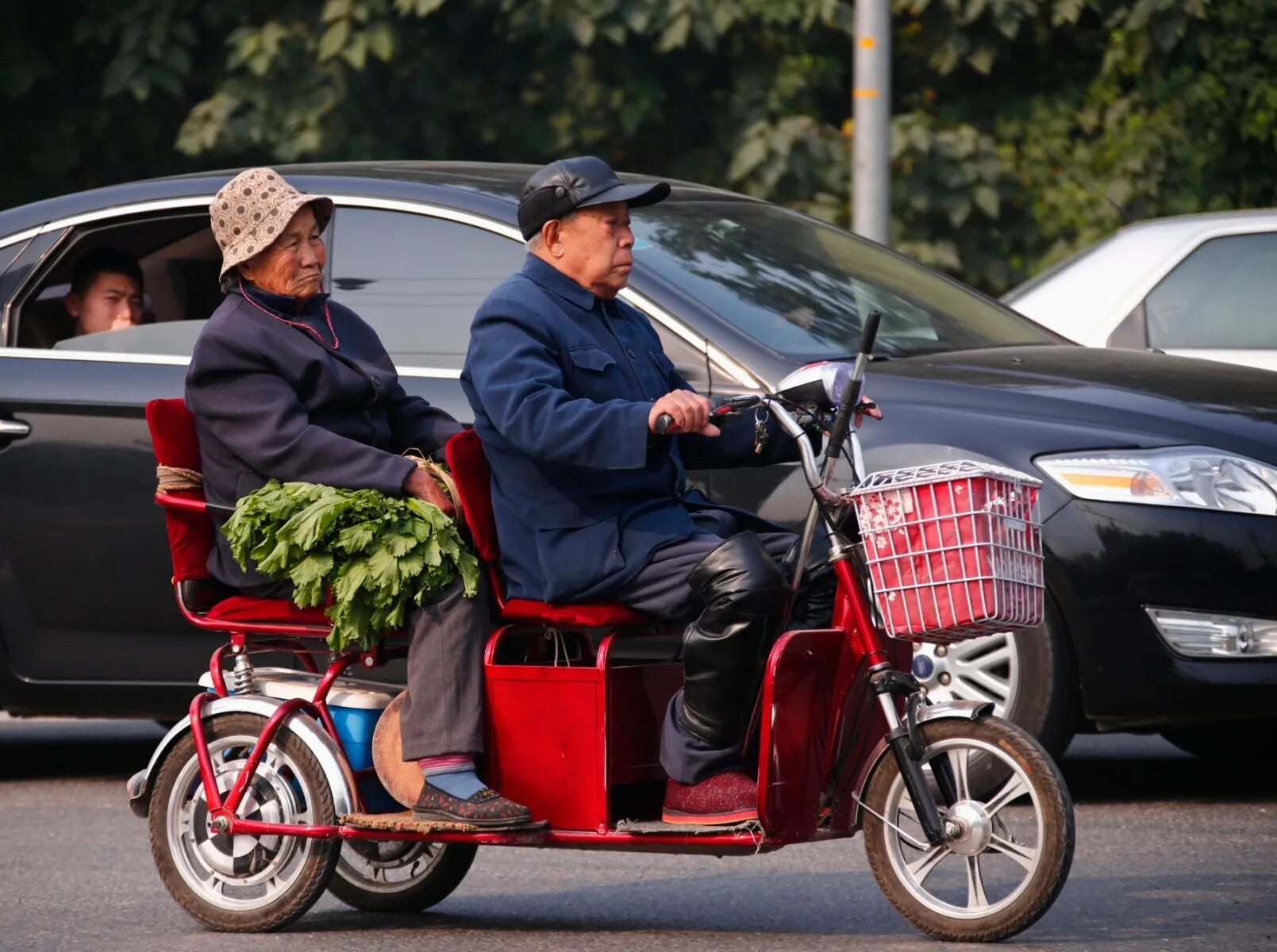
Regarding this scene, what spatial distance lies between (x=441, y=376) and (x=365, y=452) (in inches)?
61.1

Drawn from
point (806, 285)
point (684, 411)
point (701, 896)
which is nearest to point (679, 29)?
point (806, 285)

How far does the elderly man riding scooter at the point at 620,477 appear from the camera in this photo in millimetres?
4965

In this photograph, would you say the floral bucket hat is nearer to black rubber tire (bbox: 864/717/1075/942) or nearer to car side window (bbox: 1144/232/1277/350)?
black rubber tire (bbox: 864/717/1075/942)

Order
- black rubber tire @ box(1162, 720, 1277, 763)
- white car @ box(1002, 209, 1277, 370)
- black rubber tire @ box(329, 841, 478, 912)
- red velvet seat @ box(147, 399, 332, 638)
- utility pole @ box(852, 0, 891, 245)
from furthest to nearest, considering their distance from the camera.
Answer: utility pole @ box(852, 0, 891, 245) < white car @ box(1002, 209, 1277, 370) < black rubber tire @ box(1162, 720, 1277, 763) < black rubber tire @ box(329, 841, 478, 912) < red velvet seat @ box(147, 399, 332, 638)

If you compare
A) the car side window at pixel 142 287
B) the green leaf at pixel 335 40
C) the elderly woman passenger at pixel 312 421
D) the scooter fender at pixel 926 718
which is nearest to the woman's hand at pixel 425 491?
the elderly woman passenger at pixel 312 421

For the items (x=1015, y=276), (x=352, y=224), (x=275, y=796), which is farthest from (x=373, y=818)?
(x=1015, y=276)

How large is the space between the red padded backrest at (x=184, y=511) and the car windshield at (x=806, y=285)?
68.2 inches

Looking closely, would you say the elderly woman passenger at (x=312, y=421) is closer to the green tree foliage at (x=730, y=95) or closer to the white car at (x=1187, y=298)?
the white car at (x=1187, y=298)

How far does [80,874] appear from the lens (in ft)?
20.3

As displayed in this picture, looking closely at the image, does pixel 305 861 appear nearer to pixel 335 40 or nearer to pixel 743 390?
pixel 743 390

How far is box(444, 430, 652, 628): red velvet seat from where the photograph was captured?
16.9ft

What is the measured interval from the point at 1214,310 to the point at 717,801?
4.32 m

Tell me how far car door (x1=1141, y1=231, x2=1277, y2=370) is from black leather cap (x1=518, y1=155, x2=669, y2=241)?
379 centimetres

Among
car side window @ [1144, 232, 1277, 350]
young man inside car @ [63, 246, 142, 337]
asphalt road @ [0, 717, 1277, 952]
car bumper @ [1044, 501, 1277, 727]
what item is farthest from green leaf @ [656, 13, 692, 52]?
car bumper @ [1044, 501, 1277, 727]
